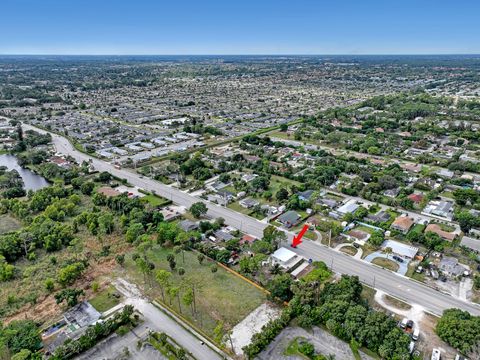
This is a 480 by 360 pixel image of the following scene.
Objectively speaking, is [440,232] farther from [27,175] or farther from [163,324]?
[27,175]

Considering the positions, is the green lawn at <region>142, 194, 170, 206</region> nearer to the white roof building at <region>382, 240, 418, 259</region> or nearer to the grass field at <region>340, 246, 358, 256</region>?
the grass field at <region>340, 246, 358, 256</region>

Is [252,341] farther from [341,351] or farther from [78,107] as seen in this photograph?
[78,107]

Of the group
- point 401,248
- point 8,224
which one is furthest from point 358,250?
point 8,224

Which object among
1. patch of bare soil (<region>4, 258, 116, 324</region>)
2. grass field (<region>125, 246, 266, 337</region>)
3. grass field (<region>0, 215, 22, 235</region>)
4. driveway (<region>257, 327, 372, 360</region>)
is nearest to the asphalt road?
driveway (<region>257, 327, 372, 360</region>)

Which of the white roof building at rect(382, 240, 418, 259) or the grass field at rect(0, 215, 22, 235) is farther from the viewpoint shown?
the grass field at rect(0, 215, 22, 235)

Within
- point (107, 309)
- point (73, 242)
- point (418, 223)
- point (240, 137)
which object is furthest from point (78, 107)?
point (418, 223)

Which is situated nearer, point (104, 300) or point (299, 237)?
point (104, 300)
